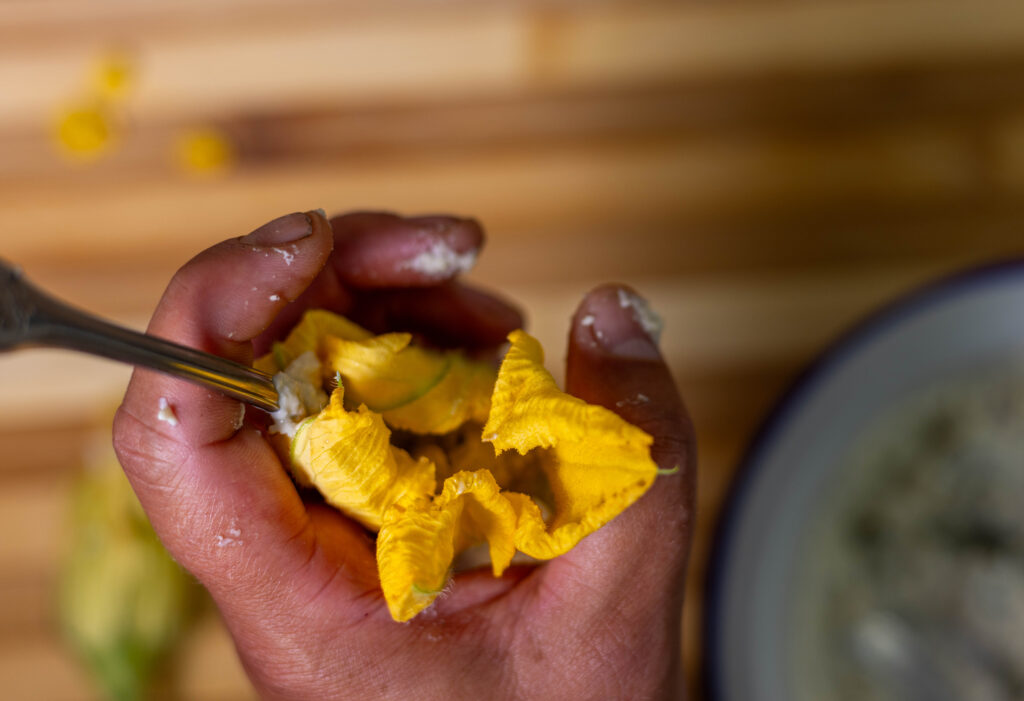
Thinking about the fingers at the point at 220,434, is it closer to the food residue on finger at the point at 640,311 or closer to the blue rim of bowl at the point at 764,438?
the food residue on finger at the point at 640,311

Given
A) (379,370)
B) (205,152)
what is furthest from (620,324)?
(205,152)

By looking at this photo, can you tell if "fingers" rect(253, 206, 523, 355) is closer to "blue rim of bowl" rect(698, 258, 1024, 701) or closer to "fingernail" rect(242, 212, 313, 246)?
"fingernail" rect(242, 212, 313, 246)

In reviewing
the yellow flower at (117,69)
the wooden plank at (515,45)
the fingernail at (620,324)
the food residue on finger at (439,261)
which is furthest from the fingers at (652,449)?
the yellow flower at (117,69)

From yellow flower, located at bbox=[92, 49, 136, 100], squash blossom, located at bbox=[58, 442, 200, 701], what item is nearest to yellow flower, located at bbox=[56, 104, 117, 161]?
yellow flower, located at bbox=[92, 49, 136, 100]

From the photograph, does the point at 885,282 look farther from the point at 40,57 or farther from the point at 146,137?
the point at 40,57

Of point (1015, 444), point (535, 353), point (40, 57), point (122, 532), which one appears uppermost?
point (40, 57)

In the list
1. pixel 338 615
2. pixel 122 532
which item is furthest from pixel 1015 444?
pixel 122 532

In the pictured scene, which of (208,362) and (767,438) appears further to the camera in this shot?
(767,438)

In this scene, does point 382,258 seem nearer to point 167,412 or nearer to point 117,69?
point 167,412
